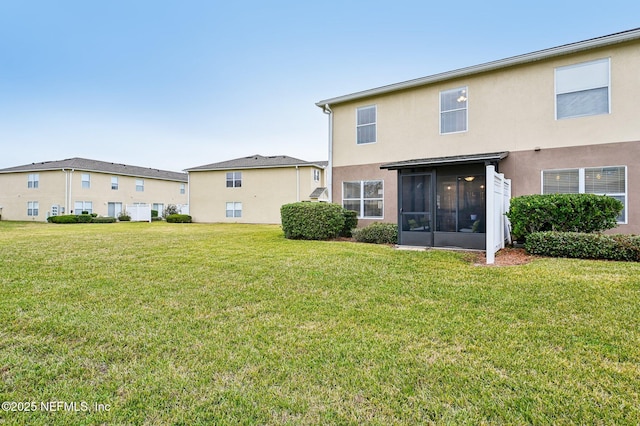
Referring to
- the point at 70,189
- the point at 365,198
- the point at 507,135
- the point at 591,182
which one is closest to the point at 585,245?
the point at 591,182

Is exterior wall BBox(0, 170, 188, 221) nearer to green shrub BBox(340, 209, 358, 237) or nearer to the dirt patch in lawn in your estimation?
green shrub BBox(340, 209, 358, 237)

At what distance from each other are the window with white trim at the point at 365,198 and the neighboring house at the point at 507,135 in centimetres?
10

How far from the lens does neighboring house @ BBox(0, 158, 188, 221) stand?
2775cm

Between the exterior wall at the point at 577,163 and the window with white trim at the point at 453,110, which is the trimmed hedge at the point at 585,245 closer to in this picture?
the exterior wall at the point at 577,163

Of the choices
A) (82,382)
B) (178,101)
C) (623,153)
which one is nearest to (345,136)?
(623,153)

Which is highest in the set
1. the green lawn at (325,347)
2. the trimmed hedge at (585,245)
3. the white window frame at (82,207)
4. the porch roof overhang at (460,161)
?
the porch roof overhang at (460,161)

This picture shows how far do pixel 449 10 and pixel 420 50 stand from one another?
1.95m

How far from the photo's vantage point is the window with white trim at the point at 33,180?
2900 centimetres

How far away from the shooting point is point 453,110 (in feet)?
35.7

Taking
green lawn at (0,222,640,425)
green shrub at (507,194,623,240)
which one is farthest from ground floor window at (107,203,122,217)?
green shrub at (507,194,623,240)

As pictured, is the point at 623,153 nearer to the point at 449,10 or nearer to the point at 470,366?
the point at 449,10

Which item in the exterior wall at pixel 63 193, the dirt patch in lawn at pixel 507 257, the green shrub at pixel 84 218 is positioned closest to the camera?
the dirt patch in lawn at pixel 507 257

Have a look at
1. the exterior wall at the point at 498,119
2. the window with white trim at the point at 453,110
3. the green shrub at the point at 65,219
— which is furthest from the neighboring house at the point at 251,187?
the window with white trim at the point at 453,110

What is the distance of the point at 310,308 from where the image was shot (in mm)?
4289
